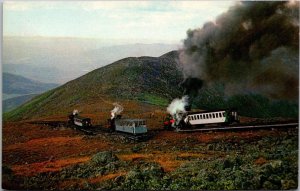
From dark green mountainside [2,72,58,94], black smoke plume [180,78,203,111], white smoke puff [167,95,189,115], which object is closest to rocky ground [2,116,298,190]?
white smoke puff [167,95,189,115]

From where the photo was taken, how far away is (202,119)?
1141 centimetres

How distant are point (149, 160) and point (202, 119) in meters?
1.24

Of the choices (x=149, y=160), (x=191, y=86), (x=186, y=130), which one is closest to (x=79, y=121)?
(x=149, y=160)

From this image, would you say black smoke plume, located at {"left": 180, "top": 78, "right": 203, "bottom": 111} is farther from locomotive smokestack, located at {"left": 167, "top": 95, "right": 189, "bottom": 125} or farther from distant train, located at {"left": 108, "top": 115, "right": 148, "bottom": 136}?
distant train, located at {"left": 108, "top": 115, "right": 148, "bottom": 136}

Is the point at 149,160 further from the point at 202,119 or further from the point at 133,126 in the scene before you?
the point at 202,119

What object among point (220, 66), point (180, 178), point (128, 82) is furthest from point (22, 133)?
point (220, 66)

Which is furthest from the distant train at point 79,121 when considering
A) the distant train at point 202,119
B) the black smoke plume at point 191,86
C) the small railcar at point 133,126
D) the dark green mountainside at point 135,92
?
the black smoke plume at point 191,86

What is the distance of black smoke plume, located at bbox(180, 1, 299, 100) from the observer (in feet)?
36.3

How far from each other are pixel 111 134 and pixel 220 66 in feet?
7.87

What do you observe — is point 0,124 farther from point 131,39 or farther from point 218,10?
point 218,10

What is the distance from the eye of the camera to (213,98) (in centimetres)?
1126

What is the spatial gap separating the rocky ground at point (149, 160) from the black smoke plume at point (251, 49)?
0.89 meters

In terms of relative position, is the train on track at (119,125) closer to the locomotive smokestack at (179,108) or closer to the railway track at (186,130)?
the railway track at (186,130)

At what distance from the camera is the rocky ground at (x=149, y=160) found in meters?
11.0
